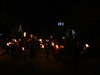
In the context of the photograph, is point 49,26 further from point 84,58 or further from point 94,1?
point 84,58

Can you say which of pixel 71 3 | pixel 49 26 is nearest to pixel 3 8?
pixel 71 3

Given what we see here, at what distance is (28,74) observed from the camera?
282 inches

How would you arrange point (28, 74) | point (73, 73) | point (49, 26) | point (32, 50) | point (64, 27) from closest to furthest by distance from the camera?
point (28, 74), point (73, 73), point (32, 50), point (64, 27), point (49, 26)

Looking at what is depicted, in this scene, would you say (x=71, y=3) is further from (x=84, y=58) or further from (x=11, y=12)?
(x=84, y=58)

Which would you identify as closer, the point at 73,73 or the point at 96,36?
the point at 73,73

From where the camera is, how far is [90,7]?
24453 mm

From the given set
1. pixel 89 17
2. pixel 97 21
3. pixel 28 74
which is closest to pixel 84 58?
pixel 28 74

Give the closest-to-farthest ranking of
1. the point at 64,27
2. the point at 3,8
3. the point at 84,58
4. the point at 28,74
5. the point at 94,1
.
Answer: the point at 28,74
the point at 84,58
the point at 94,1
the point at 3,8
the point at 64,27

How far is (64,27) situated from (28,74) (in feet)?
104

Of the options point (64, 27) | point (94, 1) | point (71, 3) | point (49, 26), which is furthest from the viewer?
point (49, 26)

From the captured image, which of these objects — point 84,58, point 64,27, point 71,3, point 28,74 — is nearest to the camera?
point 28,74

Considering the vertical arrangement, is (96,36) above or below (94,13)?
below

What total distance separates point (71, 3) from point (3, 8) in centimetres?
1840

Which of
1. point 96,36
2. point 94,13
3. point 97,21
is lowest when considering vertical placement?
point 96,36
